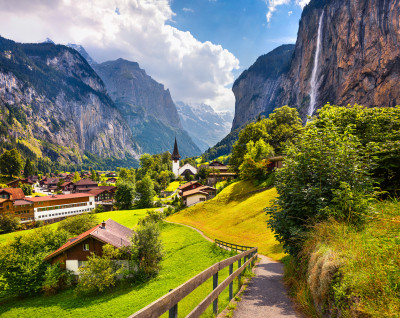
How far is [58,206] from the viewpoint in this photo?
65.3 meters

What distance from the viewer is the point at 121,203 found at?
75750mm

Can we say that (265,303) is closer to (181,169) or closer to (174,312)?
(174,312)

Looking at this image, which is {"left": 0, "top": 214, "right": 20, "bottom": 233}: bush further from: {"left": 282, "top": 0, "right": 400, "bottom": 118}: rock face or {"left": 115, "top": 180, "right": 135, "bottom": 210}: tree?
{"left": 282, "top": 0, "right": 400, "bottom": 118}: rock face

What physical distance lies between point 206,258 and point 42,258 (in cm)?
2054

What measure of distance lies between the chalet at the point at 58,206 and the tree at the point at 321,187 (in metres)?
72.3

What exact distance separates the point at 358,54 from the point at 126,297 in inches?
4844

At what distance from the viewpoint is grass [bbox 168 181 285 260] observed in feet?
86.6

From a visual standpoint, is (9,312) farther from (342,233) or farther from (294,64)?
(294,64)

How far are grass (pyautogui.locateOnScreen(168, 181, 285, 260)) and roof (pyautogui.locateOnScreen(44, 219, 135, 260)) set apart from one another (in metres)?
11.9

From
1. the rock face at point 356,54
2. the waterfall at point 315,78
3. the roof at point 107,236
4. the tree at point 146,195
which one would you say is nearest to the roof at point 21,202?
the tree at point 146,195

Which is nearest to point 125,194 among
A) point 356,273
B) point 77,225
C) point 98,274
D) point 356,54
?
point 77,225

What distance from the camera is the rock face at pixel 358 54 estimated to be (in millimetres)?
78875

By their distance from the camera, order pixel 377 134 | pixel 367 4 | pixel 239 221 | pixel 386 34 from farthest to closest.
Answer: pixel 367 4
pixel 386 34
pixel 239 221
pixel 377 134

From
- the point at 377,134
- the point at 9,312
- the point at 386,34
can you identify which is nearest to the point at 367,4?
the point at 386,34
